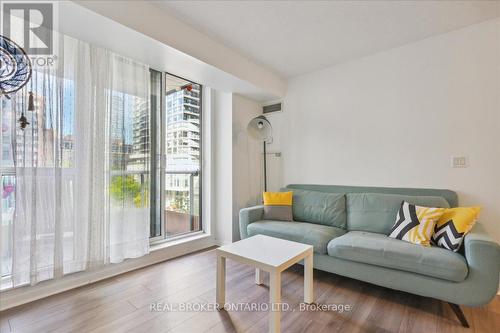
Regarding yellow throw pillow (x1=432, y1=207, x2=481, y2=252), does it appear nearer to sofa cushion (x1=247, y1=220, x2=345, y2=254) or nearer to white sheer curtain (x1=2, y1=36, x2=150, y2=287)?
sofa cushion (x1=247, y1=220, x2=345, y2=254)

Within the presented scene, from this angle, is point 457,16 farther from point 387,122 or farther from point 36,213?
point 36,213

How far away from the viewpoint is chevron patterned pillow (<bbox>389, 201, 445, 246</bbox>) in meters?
1.98

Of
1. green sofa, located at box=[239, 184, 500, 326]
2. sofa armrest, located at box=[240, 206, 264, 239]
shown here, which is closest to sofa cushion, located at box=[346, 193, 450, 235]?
green sofa, located at box=[239, 184, 500, 326]

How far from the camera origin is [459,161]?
233cm

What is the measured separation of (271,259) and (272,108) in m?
2.66

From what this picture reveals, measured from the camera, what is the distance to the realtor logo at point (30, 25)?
1.68 m

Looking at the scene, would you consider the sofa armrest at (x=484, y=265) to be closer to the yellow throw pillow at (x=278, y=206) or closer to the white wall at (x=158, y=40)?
the yellow throw pillow at (x=278, y=206)

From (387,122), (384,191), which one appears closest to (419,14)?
(387,122)

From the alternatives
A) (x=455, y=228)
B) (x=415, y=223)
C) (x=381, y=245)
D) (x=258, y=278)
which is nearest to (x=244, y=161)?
(x=258, y=278)

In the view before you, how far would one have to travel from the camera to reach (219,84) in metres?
3.07

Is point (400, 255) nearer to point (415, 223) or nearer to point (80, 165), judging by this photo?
point (415, 223)

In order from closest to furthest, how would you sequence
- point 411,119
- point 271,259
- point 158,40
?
point 271,259
point 158,40
point 411,119

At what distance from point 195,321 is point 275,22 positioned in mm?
2663

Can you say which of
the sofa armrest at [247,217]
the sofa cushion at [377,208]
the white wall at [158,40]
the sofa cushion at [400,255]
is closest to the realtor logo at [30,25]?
the white wall at [158,40]
